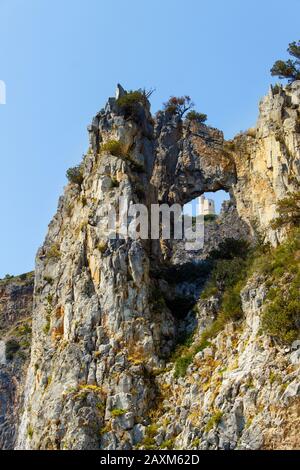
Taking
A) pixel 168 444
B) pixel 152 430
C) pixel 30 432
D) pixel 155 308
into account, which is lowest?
pixel 168 444

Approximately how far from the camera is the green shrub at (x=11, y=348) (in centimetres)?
6331

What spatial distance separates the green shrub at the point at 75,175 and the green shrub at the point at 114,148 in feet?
13.2

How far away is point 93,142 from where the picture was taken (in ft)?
163

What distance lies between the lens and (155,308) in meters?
41.8

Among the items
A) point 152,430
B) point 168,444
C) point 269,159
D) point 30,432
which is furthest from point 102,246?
point 168,444

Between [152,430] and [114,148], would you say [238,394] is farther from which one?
[114,148]

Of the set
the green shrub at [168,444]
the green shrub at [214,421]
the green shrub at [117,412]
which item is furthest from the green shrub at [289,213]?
the green shrub at [168,444]

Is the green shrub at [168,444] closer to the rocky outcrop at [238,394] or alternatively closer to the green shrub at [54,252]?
the rocky outcrop at [238,394]

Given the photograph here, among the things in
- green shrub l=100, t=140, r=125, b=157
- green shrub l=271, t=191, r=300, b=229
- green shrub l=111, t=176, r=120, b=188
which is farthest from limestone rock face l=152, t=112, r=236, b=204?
green shrub l=271, t=191, r=300, b=229

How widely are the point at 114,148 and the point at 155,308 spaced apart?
11494 mm

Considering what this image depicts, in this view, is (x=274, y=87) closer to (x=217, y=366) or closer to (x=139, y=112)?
(x=139, y=112)
